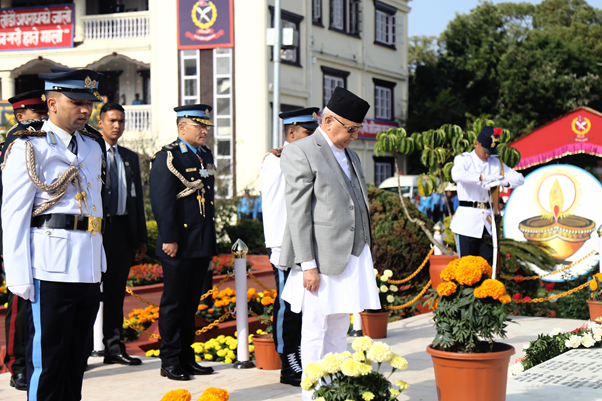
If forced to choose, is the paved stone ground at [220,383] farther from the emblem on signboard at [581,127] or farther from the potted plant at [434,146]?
the emblem on signboard at [581,127]

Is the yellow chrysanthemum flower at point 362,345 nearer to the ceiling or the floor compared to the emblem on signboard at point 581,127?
nearer to the floor

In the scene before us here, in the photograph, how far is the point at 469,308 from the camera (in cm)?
429

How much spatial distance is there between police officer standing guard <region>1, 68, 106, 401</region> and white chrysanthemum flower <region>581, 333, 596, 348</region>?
4.33 meters

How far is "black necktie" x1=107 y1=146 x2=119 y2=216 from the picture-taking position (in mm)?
5957

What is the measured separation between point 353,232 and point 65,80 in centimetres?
188

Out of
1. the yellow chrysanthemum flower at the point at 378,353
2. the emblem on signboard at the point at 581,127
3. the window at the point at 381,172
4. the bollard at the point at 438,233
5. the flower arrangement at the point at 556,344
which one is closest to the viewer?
the yellow chrysanthemum flower at the point at 378,353

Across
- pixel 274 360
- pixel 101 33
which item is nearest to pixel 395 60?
pixel 101 33

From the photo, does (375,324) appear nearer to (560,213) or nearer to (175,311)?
(175,311)

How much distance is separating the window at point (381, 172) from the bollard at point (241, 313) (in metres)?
24.3

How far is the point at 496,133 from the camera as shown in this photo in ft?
Answer: 25.3

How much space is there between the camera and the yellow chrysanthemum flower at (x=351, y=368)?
3420 millimetres

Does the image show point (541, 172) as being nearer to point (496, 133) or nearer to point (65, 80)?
point (496, 133)

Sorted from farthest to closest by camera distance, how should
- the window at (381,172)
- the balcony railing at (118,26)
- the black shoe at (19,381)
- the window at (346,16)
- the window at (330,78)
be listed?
the window at (381,172), the window at (346,16), the window at (330,78), the balcony railing at (118,26), the black shoe at (19,381)

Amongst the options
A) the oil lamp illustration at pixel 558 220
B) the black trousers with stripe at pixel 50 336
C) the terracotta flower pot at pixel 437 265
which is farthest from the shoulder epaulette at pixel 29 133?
the oil lamp illustration at pixel 558 220
